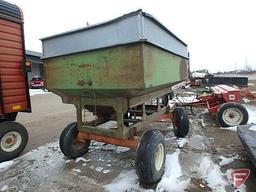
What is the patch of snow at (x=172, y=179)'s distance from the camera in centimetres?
304

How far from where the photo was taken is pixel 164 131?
584 cm

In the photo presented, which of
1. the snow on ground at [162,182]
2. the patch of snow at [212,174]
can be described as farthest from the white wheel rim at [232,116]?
the snow on ground at [162,182]

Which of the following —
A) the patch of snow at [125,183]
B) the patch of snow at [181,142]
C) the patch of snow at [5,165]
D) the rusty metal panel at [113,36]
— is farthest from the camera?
the patch of snow at [181,142]

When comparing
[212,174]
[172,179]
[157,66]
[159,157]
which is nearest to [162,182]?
[172,179]

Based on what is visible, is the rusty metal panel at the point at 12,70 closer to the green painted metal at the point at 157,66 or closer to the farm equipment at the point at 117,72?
the farm equipment at the point at 117,72

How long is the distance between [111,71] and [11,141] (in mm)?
2501

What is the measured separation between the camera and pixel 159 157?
343cm

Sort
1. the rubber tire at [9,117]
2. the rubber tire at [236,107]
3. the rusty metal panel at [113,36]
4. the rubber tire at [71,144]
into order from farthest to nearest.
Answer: the rubber tire at [236,107], the rubber tire at [9,117], the rubber tire at [71,144], the rusty metal panel at [113,36]

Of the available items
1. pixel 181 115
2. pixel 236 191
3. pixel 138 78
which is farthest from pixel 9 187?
pixel 181 115

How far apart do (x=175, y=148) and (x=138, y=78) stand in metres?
2.13

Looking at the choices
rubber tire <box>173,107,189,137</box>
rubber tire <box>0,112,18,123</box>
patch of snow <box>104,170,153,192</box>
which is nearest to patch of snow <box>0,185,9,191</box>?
patch of snow <box>104,170,153,192</box>

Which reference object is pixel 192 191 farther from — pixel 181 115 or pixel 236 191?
pixel 181 115

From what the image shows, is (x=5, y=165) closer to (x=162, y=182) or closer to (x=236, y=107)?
(x=162, y=182)

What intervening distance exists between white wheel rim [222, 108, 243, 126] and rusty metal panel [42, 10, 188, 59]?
9.75 ft
